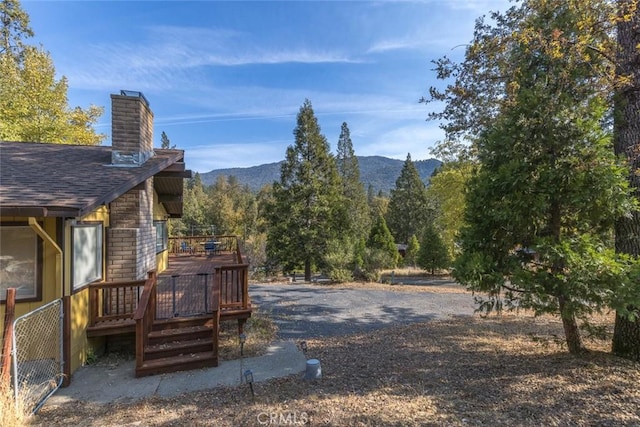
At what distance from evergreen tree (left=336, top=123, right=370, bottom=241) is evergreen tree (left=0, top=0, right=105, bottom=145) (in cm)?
2168

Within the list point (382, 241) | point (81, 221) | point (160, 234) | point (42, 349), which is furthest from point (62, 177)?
point (382, 241)

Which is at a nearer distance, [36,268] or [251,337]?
[36,268]

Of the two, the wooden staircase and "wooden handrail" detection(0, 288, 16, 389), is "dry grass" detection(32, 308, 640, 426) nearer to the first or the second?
"wooden handrail" detection(0, 288, 16, 389)

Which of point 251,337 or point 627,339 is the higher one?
point 627,339

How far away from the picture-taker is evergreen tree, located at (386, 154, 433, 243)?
40.8 metres

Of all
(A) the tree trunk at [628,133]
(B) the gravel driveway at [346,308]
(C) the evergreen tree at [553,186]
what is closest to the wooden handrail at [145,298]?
(B) the gravel driveway at [346,308]

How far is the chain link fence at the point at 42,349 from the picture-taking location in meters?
4.21

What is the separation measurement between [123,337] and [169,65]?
8.26m

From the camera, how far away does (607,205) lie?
405 cm

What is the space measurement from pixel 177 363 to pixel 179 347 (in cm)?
30

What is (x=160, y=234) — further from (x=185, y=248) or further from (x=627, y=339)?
(x=627, y=339)

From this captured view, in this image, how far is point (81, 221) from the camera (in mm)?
5324

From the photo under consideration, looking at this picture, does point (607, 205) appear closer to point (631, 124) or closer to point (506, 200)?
point (506, 200)

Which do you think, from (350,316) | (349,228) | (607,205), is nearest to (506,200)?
(607,205)
